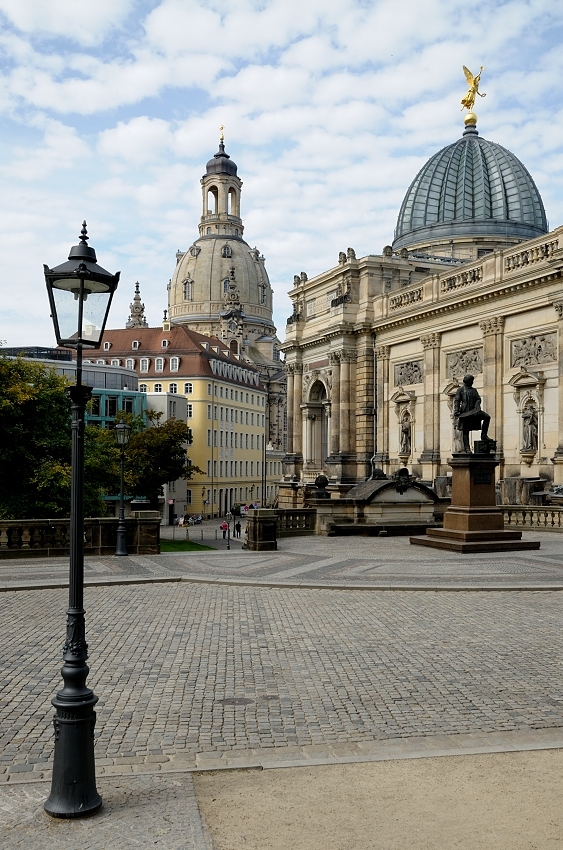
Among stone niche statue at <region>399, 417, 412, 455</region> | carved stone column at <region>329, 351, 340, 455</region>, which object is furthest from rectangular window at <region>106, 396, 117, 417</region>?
stone niche statue at <region>399, 417, 412, 455</region>

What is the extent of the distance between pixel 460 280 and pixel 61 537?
27.8 meters

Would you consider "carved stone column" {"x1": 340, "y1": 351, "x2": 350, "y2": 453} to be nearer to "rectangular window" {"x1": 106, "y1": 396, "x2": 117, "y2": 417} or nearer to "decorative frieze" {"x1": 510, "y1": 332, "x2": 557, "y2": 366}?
"decorative frieze" {"x1": 510, "y1": 332, "x2": 557, "y2": 366}

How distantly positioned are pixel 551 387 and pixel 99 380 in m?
52.1

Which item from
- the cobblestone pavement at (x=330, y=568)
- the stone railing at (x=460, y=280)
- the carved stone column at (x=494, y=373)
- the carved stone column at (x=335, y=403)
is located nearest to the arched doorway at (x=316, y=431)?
the carved stone column at (x=335, y=403)

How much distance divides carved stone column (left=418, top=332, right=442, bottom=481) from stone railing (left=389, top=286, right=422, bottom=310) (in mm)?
2687

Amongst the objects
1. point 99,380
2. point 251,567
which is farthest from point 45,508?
point 99,380

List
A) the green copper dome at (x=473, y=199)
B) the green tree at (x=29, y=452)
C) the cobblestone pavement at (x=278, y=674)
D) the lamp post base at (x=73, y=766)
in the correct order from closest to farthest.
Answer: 1. the lamp post base at (x=73, y=766)
2. the cobblestone pavement at (x=278, y=674)
3. the green tree at (x=29, y=452)
4. the green copper dome at (x=473, y=199)

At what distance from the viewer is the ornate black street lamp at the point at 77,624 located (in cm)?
649

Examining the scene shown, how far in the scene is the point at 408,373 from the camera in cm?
4928

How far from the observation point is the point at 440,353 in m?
45.9

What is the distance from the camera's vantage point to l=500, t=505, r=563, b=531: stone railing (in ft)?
104

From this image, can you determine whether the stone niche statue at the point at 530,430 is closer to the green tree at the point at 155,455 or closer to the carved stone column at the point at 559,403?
the carved stone column at the point at 559,403

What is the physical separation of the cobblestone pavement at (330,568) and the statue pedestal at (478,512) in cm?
57

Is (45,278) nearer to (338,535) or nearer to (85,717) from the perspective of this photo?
(85,717)
